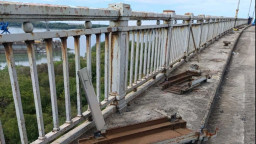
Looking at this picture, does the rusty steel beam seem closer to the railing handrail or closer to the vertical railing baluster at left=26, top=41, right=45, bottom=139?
the vertical railing baluster at left=26, top=41, right=45, bottom=139

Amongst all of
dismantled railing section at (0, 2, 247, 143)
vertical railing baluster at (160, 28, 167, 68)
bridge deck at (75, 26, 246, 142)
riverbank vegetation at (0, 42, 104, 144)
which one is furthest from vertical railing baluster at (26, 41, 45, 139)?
riverbank vegetation at (0, 42, 104, 144)

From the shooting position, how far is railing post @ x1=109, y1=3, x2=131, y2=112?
2704 mm

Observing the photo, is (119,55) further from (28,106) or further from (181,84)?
(28,106)

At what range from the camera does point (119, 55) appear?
2854 millimetres

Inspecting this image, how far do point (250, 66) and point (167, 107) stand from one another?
5331 millimetres

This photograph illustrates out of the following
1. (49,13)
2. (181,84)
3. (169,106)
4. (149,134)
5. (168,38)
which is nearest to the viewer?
(49,13)

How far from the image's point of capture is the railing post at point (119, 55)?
2704 millimetres

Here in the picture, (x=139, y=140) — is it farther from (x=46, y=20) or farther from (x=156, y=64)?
(x=156, y=64)

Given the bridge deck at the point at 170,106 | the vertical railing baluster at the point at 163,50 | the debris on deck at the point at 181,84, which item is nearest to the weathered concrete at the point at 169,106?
the bridge deck at the point at 170,106

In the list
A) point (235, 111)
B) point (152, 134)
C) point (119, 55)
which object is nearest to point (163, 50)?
point (235, 111)

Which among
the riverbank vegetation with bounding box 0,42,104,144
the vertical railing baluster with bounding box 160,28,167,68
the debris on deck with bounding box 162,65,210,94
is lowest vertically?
the riverbank vegetation with bounding box 0,42,104,144

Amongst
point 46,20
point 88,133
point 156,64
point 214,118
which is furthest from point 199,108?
point 46,20

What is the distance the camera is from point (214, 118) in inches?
140

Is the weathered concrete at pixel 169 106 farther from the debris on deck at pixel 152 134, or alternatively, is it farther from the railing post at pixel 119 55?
the debris on deck at pixel 152 134
